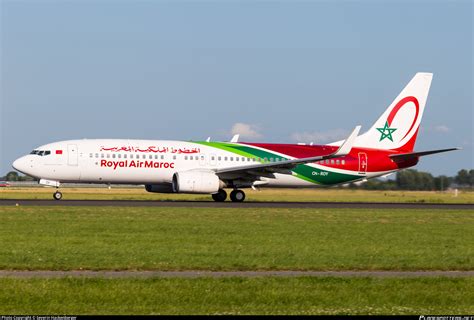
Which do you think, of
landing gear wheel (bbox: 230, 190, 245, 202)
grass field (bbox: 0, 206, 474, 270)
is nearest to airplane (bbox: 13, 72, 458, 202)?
landing gear wheel (bbox: 230, 190, 245, 202)

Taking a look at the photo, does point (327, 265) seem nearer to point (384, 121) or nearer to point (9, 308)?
point (9, 308)

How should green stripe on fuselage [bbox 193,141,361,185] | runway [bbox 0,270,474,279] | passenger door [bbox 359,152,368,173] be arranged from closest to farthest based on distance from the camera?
runway [bbox 0,270,474,279]
green stripe on fuselage [bbox 193,141,361,185]
passenger door [bbox 359,152,368,173]

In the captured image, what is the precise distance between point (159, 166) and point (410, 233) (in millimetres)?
22408

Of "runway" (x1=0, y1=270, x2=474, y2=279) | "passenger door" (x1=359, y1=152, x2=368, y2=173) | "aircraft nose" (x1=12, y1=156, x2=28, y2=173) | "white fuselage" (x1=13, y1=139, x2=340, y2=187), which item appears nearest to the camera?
"runway" (x1=0, y1=270, x2=474, y2=279)

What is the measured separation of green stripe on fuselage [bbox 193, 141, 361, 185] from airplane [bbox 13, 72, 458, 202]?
A: 58mm

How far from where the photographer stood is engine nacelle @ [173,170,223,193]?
153 ft

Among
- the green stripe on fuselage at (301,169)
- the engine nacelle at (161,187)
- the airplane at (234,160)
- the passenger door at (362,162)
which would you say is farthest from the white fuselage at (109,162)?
the passenger door at (362,162)

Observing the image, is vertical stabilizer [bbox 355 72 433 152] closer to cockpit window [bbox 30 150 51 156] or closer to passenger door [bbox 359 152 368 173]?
passenger door [bbox 359 152 368 173]

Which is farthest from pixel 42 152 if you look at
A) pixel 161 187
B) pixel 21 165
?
pixel 161 187

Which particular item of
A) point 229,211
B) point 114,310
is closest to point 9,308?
point 114,310

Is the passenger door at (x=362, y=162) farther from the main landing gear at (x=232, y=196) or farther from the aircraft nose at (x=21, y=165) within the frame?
the aircraft nose at (x=21, y=165)

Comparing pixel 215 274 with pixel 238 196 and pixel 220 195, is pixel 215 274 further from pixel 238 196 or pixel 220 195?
pixel 220 195

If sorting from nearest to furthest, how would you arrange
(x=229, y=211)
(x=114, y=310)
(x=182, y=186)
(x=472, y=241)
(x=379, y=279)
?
(x=114, y=310) < (x=379, y=279) < (x=472, y=241) < (x=229, y=211) < (x=182, y=186)

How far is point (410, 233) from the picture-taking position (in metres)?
27.9
